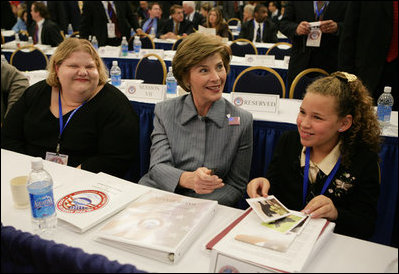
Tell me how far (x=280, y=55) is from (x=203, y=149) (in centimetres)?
441

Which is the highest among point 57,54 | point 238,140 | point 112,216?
point 57,54

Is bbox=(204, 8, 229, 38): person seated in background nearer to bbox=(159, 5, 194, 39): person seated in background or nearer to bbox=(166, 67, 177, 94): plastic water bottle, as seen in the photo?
bbox=(159, 5, 194, 39): person seated in background

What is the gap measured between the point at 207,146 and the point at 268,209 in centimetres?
68

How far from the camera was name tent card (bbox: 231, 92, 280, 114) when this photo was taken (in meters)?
2.69

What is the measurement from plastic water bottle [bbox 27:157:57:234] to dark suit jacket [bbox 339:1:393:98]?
3.99ft

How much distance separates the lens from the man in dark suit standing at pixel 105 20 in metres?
6.42

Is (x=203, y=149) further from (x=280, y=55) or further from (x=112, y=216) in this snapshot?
(x=280, y=55)

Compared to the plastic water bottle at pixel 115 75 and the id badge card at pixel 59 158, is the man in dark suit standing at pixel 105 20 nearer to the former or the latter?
the plastic water bottle at pixel 115 75

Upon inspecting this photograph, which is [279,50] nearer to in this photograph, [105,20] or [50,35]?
[105,20]

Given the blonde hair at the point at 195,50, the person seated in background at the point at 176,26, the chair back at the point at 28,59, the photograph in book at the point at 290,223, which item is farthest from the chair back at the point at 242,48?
the photograph in book at the point at 290,223

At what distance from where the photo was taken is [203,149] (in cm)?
180

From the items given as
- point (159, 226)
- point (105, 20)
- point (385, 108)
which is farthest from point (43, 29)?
point (159, 226)

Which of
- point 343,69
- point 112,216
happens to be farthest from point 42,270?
point 343,69

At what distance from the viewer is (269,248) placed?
1.00 metres
